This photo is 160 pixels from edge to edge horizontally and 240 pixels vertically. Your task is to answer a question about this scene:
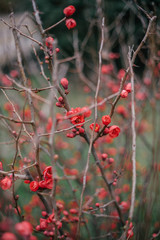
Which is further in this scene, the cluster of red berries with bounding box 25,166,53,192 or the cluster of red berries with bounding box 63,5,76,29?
the cluster of red berries with bounding box 63,5,76,29

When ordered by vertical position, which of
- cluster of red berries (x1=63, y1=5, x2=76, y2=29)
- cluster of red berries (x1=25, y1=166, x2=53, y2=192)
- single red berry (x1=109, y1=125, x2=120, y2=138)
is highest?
cluster of red berries (x1=63, y1=5, x2=76, y2=29)

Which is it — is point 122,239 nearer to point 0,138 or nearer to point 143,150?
point 0,138

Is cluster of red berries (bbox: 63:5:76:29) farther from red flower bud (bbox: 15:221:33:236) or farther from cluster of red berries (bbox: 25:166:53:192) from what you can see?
red flower bud (bbox: 15:221:33:236)

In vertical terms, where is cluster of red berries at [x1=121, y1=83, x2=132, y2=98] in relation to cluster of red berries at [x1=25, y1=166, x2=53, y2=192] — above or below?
above

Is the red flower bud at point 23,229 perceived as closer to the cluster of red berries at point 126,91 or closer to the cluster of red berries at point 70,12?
the cluster of red berries at point 126,91

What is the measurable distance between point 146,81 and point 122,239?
2021 mm

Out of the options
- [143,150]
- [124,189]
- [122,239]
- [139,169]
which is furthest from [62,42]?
[122,239]

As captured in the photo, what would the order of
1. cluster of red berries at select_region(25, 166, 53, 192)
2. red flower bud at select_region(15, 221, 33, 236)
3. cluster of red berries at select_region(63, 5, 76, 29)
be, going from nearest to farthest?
1. red flower bud at select_region(15, 221, 33, 236)
2. cluster of red berries at select_region(25, 166, 53, 192)
3. cluster of red berries at select_region(63, 5, 76, 29)

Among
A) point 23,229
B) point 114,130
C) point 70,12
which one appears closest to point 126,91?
point 114,130

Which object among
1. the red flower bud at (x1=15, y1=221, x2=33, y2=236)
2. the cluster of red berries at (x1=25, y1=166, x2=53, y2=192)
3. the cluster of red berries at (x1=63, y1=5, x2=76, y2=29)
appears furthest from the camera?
the cluster of red berries at (x1=63, y1=5, x2=76, y2=29)

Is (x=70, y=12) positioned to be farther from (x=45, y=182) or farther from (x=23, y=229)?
(x=23, y=229)

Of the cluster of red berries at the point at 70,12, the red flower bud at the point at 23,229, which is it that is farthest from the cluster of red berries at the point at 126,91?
the red flower bud at the point at 23,229

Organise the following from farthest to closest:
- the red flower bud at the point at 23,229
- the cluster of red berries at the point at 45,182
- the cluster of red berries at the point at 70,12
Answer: the cluster of red berries at the point at 70,12
the cluster of red berries at the point at 45,182
the red flower bud at the point at 23,229

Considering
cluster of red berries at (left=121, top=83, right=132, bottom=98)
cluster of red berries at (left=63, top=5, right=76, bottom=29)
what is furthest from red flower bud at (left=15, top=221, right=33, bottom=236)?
cluster of red berries at (left=63, top=5, right=76, bottom=29)
